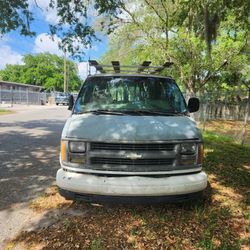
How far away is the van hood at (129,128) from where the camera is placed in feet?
11.9

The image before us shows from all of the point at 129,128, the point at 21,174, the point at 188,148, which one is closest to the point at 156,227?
the point at 188,148

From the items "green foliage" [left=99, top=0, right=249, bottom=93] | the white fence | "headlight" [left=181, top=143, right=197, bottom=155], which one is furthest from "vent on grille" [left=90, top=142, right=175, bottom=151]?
the white fence

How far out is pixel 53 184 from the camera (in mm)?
5371

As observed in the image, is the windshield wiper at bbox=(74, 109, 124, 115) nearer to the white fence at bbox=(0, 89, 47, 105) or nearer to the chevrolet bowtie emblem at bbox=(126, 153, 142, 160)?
the chevrolet bowtie emblem at bbox=(126, 153, 142, 160)

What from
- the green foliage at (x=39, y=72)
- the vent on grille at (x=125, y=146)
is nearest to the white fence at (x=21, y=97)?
the green foliage at (x=39, y=72)

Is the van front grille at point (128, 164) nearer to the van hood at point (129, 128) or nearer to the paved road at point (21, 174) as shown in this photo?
the van hood at point (129, 128)

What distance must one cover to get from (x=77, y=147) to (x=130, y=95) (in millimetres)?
1556

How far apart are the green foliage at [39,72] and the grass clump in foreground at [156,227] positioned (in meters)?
65.2

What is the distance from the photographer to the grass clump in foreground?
337cm

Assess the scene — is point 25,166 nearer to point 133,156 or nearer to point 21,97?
point 133,156

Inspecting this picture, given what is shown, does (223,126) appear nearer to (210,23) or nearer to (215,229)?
(210,23)

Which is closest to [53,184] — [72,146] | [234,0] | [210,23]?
[72,146]

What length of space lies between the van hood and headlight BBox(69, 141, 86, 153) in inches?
3.0

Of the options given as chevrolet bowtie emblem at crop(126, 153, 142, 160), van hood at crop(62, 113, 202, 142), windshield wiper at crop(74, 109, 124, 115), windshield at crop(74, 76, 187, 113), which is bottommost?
chevrolet bowtie emblem at crop(126, 153, 142, 160)
